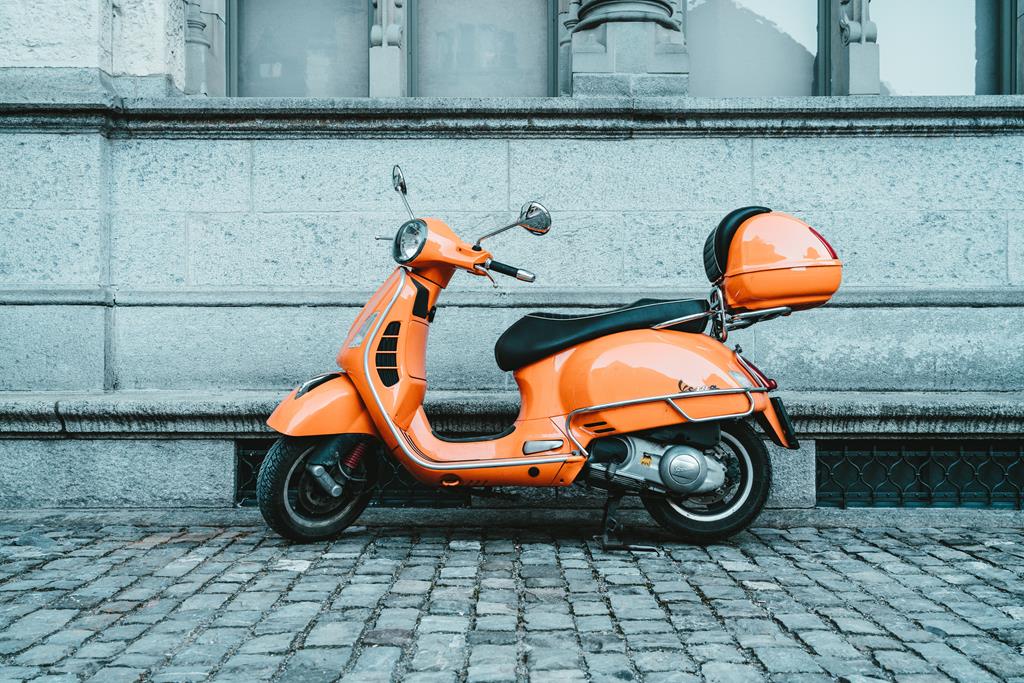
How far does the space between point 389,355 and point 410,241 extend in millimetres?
510

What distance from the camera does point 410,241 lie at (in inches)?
151

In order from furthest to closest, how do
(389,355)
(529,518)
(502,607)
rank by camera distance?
1. (529,518)
2. (389,355)
3. (502,607)

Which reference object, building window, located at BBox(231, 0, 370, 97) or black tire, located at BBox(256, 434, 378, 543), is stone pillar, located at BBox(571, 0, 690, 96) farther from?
black tire, located at BBox(256, 434, 378, 543)

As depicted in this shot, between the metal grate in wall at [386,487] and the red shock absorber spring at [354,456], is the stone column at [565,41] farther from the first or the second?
the red shock absorber spring at [354,456]

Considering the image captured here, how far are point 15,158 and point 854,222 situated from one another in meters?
5.02

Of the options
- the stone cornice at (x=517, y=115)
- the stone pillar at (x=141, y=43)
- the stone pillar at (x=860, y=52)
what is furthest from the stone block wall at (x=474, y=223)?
the stone pillar at (x=860, y=52)

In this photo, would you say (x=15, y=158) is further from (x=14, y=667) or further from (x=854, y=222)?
(x=854, y=222)

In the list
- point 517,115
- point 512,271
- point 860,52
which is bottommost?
point 512,271

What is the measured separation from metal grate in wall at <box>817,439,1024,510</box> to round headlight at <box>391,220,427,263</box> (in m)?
2.46

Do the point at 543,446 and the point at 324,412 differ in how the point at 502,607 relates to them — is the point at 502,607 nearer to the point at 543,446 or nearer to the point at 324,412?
the point at 543,446

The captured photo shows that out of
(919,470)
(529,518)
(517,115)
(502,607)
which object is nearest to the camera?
(502,607)

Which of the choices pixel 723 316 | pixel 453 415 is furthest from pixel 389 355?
pixel 723 316

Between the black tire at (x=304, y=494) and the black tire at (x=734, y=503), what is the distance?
1.31 metres

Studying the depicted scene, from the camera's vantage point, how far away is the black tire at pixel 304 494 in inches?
148
